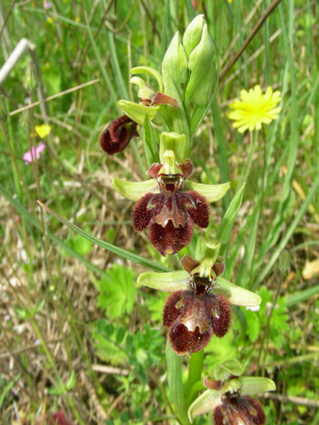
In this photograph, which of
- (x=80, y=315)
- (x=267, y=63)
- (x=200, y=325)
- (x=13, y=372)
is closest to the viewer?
(x=200, y=325)

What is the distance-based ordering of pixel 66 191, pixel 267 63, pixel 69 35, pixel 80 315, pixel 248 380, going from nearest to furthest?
pixel 248 380
pixel 267 63
pixel 80 315
pixel 66 191
pixel 69 35

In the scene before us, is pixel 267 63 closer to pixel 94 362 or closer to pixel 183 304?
pixel 183 304

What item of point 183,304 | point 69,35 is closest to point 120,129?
point 183,304

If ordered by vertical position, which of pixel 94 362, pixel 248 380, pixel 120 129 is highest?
pixel 120 129

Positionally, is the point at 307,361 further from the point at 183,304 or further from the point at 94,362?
the point at 94,362

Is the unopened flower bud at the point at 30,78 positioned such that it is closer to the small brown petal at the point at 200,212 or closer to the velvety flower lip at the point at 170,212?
the velvety flower lip at the point at 170,212

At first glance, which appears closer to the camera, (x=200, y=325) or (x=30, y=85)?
(x=200, y=325)

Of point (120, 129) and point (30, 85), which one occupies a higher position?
point (30, 85)
